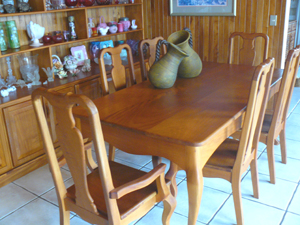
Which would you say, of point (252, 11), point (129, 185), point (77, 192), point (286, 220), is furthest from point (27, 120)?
point (252, 11)

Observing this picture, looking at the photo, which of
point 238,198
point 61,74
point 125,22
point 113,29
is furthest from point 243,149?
point 125,22

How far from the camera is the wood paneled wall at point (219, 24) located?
3.24 meters

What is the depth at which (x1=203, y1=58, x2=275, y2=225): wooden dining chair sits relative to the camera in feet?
4.96

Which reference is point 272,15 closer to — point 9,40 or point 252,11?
point 252,11

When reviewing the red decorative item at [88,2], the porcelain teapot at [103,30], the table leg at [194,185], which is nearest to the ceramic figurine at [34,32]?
the red decorative item at [88,2]

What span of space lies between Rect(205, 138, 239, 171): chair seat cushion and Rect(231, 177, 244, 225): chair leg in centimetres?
9

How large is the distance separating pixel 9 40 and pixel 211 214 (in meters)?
2.14

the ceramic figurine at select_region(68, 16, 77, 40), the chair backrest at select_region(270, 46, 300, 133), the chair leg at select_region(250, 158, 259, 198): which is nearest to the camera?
the chair backrest at select_region(270, 46, 300, 133)

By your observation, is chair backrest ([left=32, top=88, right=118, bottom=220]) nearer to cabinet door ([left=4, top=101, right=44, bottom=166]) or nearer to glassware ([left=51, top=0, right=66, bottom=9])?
cabinet door ([left=4, top=101, right=44, bottom=166])

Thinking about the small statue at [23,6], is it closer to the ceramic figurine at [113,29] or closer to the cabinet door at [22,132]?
the cabinet door at [22,132]

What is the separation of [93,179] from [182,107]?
642 millimetres

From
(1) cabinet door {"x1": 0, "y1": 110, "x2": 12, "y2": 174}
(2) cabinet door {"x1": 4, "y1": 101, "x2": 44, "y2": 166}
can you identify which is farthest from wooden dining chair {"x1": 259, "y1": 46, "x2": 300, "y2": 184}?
(1) cabinet door {"x1": 0, "y1": 110, "x2": 12, "y2": 174}

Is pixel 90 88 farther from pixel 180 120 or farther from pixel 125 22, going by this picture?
pixel 180 120

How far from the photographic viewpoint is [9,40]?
8.63 ft
